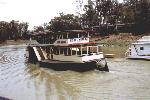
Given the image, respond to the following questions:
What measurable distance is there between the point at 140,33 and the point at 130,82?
39829 millimetres

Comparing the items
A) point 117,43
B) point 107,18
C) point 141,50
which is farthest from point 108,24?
point 141,50

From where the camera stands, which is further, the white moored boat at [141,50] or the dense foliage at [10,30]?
the dense foliage at [10,30]

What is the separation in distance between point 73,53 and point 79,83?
916cm

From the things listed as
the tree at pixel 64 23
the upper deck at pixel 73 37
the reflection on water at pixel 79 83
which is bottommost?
the reflection on water at pixel 79 83

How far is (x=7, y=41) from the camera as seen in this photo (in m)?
121

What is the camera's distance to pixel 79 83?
2766 centimetres

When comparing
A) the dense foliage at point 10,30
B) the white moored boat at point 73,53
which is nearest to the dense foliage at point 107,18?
the dense foliage at point 10,30

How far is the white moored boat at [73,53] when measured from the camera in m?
33.8

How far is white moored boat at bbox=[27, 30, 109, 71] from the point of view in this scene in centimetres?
3381

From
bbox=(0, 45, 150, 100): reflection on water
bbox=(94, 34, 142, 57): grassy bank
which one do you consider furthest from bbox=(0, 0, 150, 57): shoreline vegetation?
bbox=(0, 45, 150, 100): reflection on water

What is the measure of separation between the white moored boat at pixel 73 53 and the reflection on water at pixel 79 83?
3.04ft

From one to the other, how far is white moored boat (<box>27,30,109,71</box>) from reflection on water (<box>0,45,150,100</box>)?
3.04 ft

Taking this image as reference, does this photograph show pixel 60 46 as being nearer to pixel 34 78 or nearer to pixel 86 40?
pixel 86 40

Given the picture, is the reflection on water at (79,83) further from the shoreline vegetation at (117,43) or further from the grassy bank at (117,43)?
the grassy bank at (117,43)
